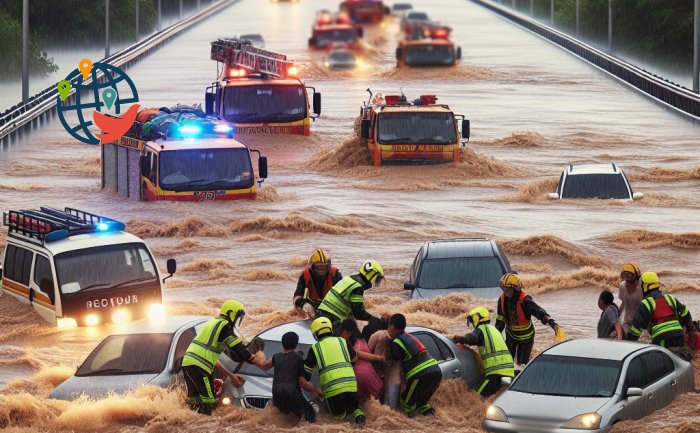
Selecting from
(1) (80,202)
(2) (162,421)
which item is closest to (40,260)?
(2) (162,421)

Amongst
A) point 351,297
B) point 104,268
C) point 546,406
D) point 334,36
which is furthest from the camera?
point 334,36

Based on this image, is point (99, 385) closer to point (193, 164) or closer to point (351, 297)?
point (351, 297)

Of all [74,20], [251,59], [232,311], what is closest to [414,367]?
[232,311]

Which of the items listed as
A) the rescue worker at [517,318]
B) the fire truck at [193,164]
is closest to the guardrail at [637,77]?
the fire truck at [193,164]

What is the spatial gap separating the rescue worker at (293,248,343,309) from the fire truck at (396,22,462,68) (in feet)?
212

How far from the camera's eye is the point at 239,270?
29.7 metres

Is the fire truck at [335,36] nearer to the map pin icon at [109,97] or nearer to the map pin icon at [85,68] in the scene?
the map pin icon at [85,68]

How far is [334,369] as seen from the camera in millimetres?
15750

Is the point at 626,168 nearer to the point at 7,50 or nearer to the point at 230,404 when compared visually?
the point at 230,404

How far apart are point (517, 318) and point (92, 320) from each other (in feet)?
17.5

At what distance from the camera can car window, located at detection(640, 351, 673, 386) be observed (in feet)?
53.3

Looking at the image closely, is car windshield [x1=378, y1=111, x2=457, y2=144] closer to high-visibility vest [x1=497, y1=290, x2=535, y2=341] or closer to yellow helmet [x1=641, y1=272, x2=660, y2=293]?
high-visibility vest [x1=497, y1=290, x2=535, y2=341]

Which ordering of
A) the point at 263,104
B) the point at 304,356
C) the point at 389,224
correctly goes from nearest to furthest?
the point at 304,356 < the point at 389,224 < the point at 263,104

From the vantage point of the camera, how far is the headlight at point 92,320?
2106cm
